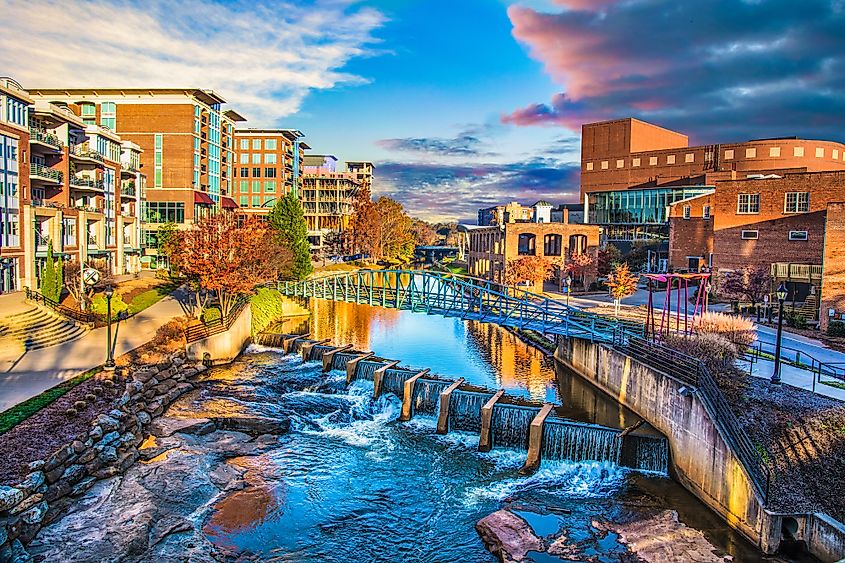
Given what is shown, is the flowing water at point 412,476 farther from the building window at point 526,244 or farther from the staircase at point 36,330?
the building window at point 526,244

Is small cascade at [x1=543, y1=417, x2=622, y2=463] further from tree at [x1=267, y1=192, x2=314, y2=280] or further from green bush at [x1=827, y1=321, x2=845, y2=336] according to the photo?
tree at [x1=267, y1=192, x2=314, y2=280]

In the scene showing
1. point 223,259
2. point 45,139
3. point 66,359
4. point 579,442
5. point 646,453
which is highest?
point 45,139

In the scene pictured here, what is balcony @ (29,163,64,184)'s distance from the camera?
43603mm

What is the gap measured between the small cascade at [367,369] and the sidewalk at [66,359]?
37.4 ft

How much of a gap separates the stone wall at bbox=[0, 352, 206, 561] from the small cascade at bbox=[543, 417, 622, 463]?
46.2ft

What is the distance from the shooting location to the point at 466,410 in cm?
2477

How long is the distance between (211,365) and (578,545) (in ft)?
75.6

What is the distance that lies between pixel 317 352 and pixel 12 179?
80.9 feet

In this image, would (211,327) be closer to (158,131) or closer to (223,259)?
(223,259)

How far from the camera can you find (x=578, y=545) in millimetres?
15977

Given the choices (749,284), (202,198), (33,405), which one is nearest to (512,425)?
(33,405)

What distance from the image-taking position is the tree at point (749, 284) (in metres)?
38.0

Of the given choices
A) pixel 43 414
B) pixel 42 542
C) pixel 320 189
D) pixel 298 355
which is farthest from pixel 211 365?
pixel 320 189

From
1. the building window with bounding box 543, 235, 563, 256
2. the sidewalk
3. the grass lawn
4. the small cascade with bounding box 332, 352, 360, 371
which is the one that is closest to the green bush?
the small cascade with bounding box 332, 352, 360, 371
